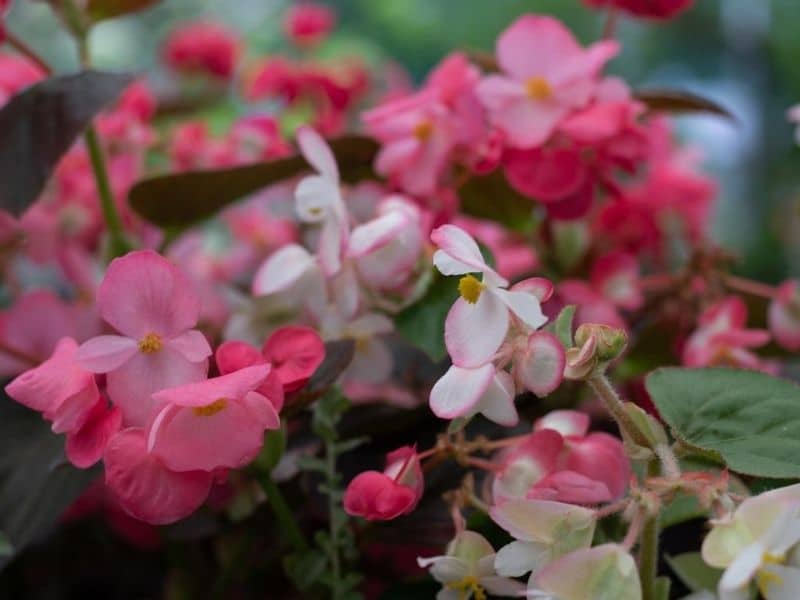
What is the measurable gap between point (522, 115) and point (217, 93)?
68cm

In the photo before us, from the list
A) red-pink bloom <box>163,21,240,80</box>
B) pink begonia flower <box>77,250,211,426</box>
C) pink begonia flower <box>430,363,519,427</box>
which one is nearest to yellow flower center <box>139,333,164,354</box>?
pink begonia flower <box>77,250,211,426</box>

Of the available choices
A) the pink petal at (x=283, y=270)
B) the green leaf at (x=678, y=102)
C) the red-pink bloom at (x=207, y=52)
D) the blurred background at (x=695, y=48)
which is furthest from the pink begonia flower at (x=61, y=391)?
the blurred background at (x=695, y=48)

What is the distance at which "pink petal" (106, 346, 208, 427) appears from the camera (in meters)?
0.39

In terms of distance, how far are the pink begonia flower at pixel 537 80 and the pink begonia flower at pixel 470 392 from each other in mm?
226

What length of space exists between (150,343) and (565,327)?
153 mm

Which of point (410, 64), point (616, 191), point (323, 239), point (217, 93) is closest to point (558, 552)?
point (323, 239)

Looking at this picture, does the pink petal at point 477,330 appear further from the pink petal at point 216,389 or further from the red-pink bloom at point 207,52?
the red-pink bloom at point 207,52

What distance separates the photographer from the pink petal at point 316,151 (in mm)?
498

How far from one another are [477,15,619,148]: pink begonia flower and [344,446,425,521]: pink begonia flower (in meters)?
0.23

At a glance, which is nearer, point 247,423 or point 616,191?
point 247,423

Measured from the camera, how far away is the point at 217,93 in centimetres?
119

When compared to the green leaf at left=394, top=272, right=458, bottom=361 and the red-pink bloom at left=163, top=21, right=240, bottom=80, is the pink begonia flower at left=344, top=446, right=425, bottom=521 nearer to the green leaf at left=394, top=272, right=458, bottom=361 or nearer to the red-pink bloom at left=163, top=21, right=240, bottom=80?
the green leaf at left=394, top=272, right=458, bottom=361

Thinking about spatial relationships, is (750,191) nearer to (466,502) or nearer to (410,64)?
(410,64)

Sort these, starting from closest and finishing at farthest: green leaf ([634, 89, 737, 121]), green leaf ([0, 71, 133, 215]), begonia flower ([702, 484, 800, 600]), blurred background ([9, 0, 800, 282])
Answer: begonia flower ([702, 484, 800, 600]), green leaf ([0, 71, 133, 215]), green leaf ([634, 89, 737, 121]), blurred background ([9, 0, 800, 282])
